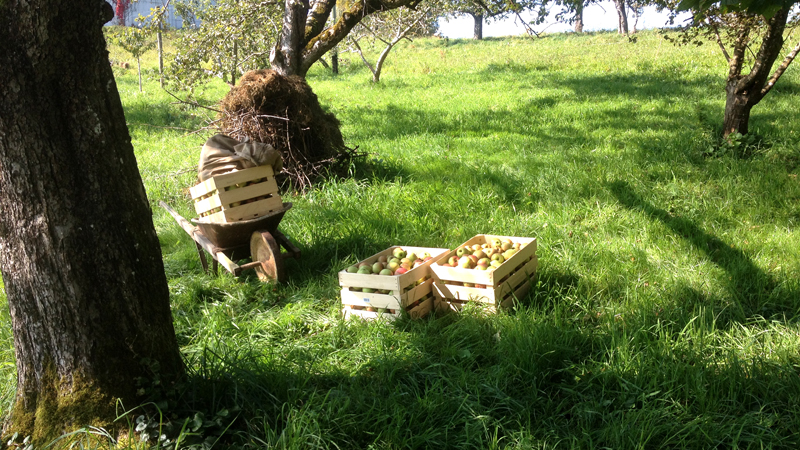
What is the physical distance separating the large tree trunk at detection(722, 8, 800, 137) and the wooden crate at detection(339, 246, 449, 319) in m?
5.87

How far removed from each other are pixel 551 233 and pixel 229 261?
296cm

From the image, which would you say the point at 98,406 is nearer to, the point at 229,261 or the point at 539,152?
the point at 229,261

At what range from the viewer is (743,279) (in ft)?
14.5

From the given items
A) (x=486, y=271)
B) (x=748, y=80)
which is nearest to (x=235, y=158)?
(x=486, y=271)

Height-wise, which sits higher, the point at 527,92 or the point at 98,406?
the point at 527,92

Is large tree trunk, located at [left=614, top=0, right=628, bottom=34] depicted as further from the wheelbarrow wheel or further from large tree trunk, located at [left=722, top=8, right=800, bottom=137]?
the wheelbarrow wheel

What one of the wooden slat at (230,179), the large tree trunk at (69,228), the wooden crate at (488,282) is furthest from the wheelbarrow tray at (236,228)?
the large tree trunk at (69,228)

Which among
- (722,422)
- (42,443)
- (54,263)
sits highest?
(54,263)

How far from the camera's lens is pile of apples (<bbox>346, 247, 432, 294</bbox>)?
4355mm

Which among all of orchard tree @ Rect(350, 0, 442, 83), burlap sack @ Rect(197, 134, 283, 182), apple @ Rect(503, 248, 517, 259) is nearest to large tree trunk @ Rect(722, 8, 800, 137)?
apple @ Rect(503, 248, 517, 259)

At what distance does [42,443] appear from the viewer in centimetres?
278

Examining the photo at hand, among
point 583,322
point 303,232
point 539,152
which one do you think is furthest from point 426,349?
point 539,152

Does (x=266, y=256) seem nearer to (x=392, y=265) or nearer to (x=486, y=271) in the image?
(x=392, y=265)

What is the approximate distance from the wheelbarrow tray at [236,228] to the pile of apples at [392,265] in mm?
1053
